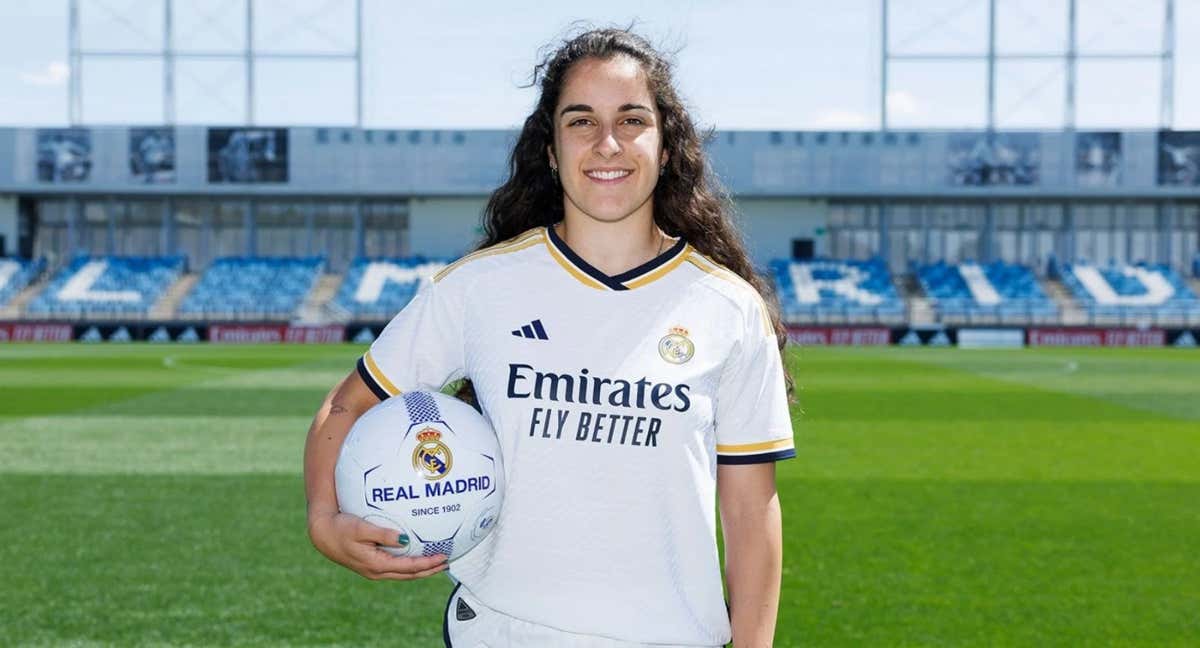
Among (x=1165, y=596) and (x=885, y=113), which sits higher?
(x=885, y=113)

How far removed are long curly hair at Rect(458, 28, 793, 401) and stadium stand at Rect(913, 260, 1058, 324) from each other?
138 feet

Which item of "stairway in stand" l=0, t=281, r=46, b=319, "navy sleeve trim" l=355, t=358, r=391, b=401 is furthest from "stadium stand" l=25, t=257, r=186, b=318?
"navy sleeve trim" l=355, t=358, r=391, b=401

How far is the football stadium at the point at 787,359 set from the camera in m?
6.20

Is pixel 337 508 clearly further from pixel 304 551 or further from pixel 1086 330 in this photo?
pixel 1086 330

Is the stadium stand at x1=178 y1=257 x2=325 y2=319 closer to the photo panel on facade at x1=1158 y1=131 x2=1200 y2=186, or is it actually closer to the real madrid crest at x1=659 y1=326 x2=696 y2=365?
the photo panel on facade at x1=1158 y1=131 x2=1200 y2=186

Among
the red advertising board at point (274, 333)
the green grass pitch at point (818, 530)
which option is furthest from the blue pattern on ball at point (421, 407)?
the red advertising board at point (274, 333)

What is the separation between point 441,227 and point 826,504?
42.1 metres

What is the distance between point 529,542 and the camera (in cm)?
242

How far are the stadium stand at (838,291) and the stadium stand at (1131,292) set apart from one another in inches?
269

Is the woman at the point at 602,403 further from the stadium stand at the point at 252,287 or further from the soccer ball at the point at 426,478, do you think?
the stadium stand at the point at 252,287

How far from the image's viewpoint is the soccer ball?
243cm

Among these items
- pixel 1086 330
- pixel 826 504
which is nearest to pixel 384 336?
pixel 826 504

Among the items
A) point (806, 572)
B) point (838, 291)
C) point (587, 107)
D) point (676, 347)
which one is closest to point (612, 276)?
point (676, 347)

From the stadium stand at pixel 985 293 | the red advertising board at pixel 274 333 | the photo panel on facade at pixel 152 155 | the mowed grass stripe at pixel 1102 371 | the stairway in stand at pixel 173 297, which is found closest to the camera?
the mowed grass stripe at pixel 1102 371
